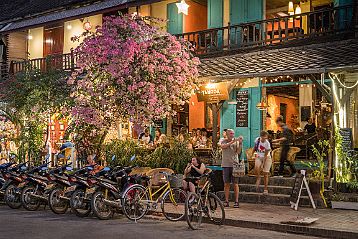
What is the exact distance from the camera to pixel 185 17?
19266mm

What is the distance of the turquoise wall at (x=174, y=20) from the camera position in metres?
19.1

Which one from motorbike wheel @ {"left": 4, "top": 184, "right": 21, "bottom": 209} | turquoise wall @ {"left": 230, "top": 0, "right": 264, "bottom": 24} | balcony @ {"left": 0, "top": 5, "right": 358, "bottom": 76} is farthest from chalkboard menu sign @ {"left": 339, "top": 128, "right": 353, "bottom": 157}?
motorbike wheel @ {"left": 4, "top": 184, "right": 21, "bottom": 209}

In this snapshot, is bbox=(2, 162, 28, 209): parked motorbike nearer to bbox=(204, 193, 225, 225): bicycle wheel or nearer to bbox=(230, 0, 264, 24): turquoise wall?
bbox=(204, 193, 225, 225): bicycle wheel

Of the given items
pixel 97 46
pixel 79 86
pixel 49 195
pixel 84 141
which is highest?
pixel 97 46

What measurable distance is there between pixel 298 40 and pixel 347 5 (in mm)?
1756

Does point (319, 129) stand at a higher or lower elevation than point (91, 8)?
lower

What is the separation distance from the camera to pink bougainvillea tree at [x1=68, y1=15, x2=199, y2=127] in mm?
13844

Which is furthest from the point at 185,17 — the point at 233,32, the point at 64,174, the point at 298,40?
the point at 64,174

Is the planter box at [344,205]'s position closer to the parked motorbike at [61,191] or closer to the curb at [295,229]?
the curb at [295,229]

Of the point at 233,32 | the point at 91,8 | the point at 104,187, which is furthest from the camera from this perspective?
the point at 91,8

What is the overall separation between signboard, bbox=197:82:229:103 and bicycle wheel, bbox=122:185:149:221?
5064 mm

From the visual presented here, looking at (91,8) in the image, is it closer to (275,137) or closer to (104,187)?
(275,137)

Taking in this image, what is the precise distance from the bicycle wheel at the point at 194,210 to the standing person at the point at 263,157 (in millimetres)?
3552

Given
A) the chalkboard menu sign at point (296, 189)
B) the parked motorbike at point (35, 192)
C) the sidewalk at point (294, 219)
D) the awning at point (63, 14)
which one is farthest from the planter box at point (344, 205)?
the awning at point (63, 14)
